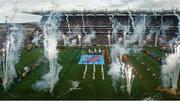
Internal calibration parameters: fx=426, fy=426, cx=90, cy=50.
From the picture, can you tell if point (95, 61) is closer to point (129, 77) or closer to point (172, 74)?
point (129, 77)

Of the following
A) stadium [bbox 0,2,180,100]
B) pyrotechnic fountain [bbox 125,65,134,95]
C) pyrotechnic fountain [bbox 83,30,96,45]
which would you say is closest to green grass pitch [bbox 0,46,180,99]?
stadium [bbox 0,2,180,100]

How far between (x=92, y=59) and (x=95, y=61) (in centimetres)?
336

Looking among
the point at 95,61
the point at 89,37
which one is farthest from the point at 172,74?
the point at 89,37

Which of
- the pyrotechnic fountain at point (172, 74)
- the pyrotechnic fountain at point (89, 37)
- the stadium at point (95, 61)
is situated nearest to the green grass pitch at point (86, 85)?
the stadium at point (95, 61)

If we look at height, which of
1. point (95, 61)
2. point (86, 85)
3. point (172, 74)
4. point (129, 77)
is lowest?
point (86, 85)

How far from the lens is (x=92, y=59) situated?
7269cm

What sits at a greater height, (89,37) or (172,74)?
(89,37)

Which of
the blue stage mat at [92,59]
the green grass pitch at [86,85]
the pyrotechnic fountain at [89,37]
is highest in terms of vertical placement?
the pyrotechnic fountain at [89,37]

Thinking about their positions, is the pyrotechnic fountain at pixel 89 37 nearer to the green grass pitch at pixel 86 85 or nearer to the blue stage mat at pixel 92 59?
the blue stage mat at pixel 92 59

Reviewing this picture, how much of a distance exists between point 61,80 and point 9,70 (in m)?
8.07

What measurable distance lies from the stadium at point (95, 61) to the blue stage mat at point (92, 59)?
16cm

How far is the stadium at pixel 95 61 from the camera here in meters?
46.4

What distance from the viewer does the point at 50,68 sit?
5916cm

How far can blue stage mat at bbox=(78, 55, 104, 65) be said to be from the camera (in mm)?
68125
